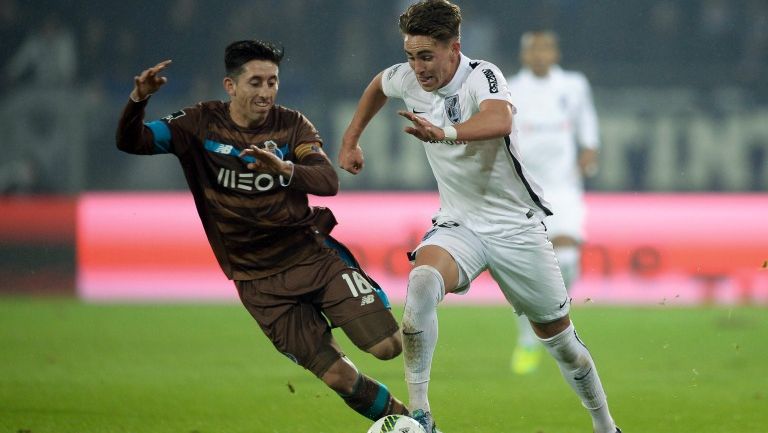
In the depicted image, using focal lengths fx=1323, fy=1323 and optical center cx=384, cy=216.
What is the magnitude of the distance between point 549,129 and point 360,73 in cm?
416

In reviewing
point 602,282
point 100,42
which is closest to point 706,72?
point 602,282

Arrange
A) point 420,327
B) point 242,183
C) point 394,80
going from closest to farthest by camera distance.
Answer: point 420,327
point 242,183
point 394,80

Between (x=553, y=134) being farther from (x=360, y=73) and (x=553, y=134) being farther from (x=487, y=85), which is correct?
(x=487, y=85)

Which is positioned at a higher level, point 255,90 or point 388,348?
point 255,90

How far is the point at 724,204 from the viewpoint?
1302cm

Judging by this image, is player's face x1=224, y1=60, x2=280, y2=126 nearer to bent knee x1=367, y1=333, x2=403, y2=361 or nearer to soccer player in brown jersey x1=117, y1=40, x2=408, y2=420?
soccer player in brown jersey x1=117, y1=40, x2=408, y2=420

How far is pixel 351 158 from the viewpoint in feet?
19.2

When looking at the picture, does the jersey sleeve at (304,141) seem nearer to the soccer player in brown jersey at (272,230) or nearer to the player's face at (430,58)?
the soccer player in brown jersey at (272,230)

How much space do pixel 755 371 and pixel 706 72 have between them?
17.5 feet

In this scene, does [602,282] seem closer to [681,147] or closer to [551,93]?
[681,147]

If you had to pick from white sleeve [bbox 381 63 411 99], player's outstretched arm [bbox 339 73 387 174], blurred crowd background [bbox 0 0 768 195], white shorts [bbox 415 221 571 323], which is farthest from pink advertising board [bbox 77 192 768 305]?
white shorts [bbox 415 221 571 323]

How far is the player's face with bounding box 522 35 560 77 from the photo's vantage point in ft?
32.4

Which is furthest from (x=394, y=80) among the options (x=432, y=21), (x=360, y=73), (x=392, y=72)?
(x=360, y=73)

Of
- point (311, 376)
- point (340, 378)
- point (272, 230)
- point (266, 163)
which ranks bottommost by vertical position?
point (311, 376)
